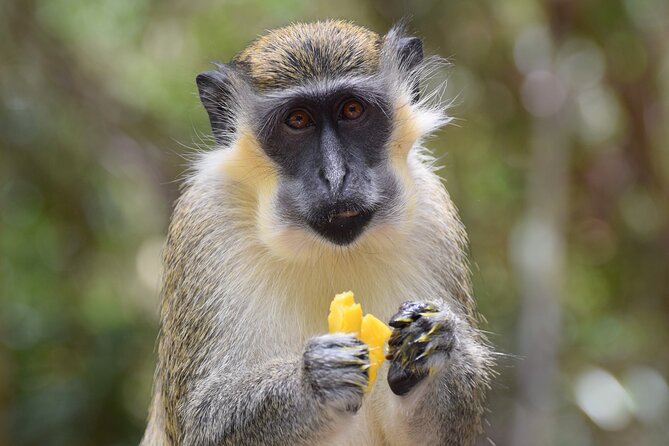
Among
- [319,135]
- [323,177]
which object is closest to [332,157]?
[323,177]

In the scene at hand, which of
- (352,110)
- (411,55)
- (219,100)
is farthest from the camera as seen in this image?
(411,55)

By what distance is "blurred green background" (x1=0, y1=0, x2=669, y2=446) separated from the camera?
805 cm

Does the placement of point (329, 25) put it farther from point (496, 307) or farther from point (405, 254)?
point (496, 307)

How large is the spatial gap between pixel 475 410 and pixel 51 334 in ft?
18.4

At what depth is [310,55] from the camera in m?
4.05

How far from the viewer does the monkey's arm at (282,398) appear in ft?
11.5

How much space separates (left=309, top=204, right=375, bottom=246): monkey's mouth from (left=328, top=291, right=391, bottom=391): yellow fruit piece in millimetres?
222

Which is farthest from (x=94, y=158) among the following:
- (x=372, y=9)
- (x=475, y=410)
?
(x=475, y=410)

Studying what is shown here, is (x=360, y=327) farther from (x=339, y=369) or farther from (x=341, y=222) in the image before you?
(x=341, y=222)

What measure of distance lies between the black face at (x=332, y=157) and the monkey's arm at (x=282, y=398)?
45 centimetres

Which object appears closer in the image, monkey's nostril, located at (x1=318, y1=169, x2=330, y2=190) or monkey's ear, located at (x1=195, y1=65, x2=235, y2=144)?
monkey's nostril, located at (x1=318, y1=169, x2=330, y2=190)

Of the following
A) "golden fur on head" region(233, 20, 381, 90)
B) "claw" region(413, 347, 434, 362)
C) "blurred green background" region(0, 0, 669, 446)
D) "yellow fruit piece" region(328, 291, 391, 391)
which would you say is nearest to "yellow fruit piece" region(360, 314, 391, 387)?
"yellow fruit piece" region(328, 291, 391, 391)

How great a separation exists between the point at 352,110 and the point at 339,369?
1056mm

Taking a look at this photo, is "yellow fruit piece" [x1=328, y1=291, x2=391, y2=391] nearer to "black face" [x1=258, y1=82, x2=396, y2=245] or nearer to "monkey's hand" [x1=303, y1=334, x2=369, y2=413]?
"monkey's hand" [x1=303, y1=334, x2=369, y2=413]
